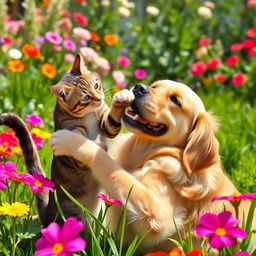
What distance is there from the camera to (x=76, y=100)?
92.7 inches

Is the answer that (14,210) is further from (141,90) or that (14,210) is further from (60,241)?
(141,90)

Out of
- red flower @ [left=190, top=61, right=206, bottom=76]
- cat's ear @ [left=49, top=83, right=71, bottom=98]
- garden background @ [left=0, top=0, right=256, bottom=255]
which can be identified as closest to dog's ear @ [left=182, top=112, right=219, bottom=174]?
cat's ear @ [left=49, top=83, right=71, bottom=98]

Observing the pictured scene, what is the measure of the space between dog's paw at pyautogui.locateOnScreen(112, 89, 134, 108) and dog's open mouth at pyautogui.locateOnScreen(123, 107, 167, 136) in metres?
0.10

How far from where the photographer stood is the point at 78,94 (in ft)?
7.78

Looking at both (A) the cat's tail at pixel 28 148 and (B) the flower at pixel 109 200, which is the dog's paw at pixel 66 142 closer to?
(B) the flower at pixel 109 200

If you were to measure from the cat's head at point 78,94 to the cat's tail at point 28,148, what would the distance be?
0.37m

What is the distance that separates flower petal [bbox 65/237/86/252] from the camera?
6.22ft

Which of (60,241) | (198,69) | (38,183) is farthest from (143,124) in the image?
(198,69)

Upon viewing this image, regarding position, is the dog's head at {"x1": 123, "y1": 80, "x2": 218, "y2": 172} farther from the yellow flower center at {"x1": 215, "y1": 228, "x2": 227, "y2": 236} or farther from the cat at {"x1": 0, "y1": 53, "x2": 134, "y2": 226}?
the yellow flower center at {"x1": 215, "y1": 228, "x2": 227, "y2": 236}

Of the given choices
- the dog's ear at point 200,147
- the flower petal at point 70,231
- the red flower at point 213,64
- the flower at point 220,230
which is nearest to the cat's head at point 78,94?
the dog's ear at point 200,147

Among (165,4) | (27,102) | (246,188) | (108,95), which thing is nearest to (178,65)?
(165,4)

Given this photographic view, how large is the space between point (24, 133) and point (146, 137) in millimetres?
556

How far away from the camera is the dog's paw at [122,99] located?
94.8 inches

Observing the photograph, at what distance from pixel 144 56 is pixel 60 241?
4.78 meters
